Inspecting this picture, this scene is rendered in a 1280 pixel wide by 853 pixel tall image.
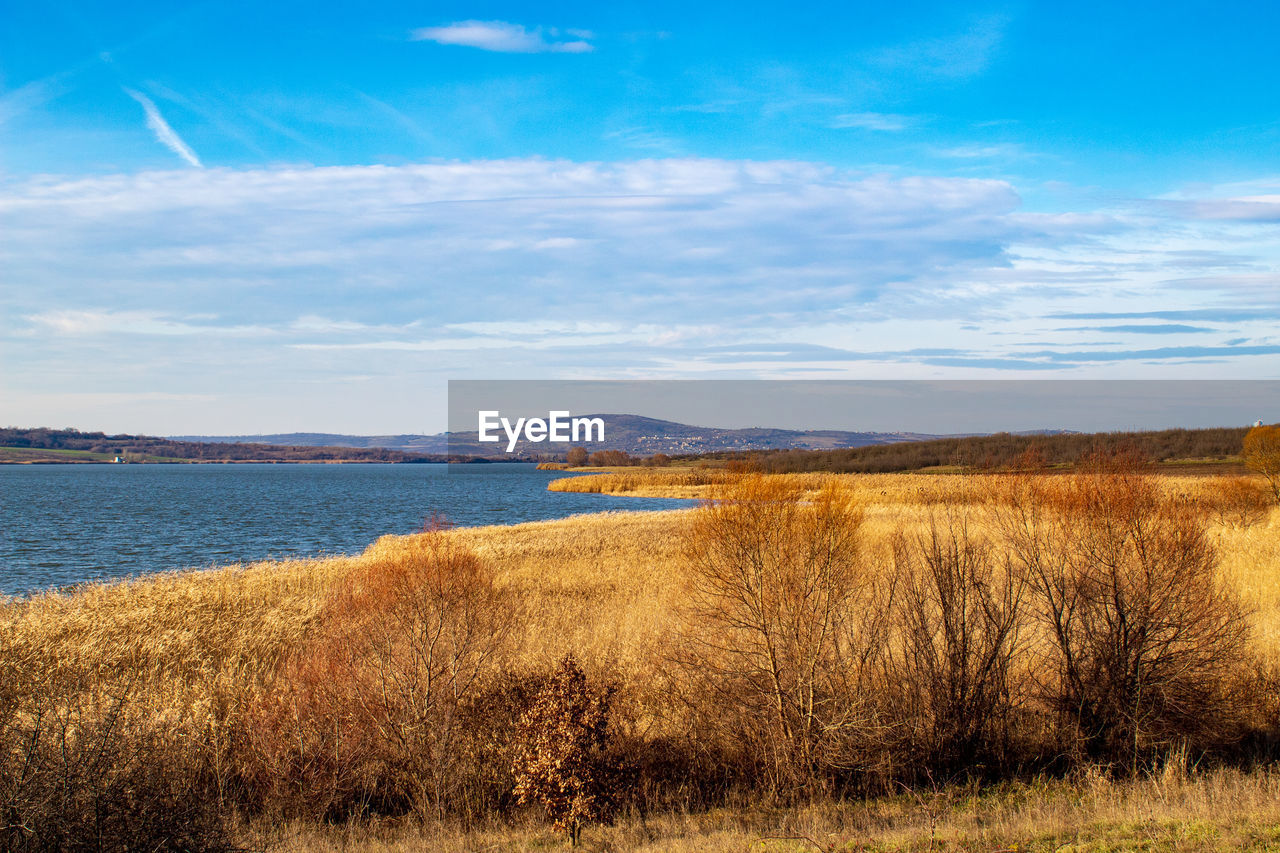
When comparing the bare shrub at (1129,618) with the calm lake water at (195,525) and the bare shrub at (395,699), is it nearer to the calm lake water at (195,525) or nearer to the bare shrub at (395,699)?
the bare shrub at (395,699)

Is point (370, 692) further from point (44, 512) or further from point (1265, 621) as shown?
point (44, 512)

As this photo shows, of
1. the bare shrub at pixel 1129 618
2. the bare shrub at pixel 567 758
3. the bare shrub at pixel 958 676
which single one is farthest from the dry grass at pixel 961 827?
the bare shrub at pixel 1129 618

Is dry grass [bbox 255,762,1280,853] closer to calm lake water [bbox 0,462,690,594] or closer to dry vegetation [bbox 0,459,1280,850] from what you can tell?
dry vegetation [bbox 0,459,1280,850]

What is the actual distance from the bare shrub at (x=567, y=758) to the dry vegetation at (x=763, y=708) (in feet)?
0.13

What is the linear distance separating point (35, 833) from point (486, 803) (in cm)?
576

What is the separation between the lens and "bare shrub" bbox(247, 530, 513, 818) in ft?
36.0

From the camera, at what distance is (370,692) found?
40.2 ft

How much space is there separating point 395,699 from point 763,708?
5652 mm

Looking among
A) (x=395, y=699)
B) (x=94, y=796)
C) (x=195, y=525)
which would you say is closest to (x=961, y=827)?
(x=395, y=699)

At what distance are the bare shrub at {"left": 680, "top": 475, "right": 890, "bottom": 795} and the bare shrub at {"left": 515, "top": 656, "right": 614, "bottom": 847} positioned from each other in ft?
10.3

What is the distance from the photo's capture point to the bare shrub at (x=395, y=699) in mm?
10969

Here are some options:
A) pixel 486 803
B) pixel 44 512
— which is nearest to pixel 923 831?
pixel 486 803

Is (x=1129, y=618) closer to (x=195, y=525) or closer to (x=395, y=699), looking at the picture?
(x=395, y=699)

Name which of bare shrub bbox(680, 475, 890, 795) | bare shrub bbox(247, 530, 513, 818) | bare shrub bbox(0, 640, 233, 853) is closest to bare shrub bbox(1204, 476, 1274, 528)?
bare shrub bbox(680, 475, 890, 795)
